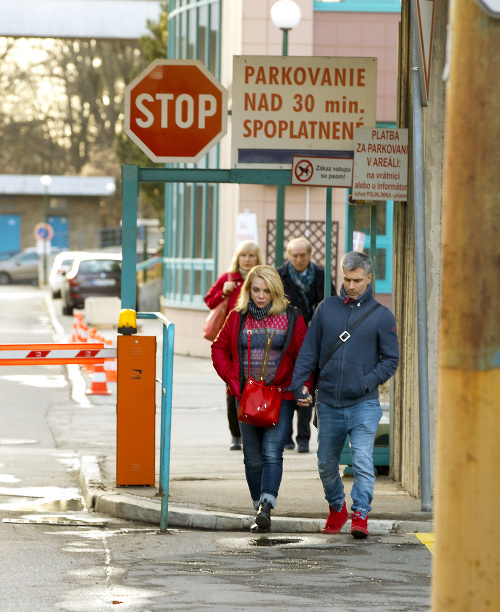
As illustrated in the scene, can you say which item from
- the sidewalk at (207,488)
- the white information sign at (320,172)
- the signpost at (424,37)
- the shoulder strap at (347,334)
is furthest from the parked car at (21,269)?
the shoulder strap at (347,334)

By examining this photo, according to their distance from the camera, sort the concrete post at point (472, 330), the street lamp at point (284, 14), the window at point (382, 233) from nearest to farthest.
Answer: the concrete post at point (472, 330)
the street lamp at point (284, 14)
the window at point (382, 233)

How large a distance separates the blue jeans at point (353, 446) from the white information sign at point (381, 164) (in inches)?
65.8

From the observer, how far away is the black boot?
755cm

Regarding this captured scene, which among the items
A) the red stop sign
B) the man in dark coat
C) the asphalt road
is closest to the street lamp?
the man in dark coat

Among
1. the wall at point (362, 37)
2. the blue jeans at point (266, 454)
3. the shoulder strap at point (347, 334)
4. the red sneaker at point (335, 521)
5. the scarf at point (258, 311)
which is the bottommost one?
the red sneaker at point (335, 521)

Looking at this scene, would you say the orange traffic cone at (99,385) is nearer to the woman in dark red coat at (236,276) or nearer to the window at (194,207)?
the woman in dark red coat at (236,276)

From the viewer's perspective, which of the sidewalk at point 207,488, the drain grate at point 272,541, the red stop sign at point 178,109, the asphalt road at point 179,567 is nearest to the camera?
the asphalt road at point 179,567

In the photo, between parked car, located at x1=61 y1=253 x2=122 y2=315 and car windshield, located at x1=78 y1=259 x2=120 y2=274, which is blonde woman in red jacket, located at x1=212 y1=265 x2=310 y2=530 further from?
car windshield, located at x1=78 y1=259 x2=120 y2=274

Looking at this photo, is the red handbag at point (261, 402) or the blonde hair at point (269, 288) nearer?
the red handbag at point (261, 402)

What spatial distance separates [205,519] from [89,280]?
83.7 ft

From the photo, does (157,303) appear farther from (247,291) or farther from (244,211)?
(247,291)

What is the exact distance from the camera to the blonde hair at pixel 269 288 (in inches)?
303

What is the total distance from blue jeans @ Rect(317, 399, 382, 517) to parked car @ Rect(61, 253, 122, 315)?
25533 mm

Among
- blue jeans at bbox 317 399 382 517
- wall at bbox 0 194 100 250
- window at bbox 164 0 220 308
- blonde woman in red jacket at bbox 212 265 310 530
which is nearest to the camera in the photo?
blue jeans at bbox 317 399 382 517
